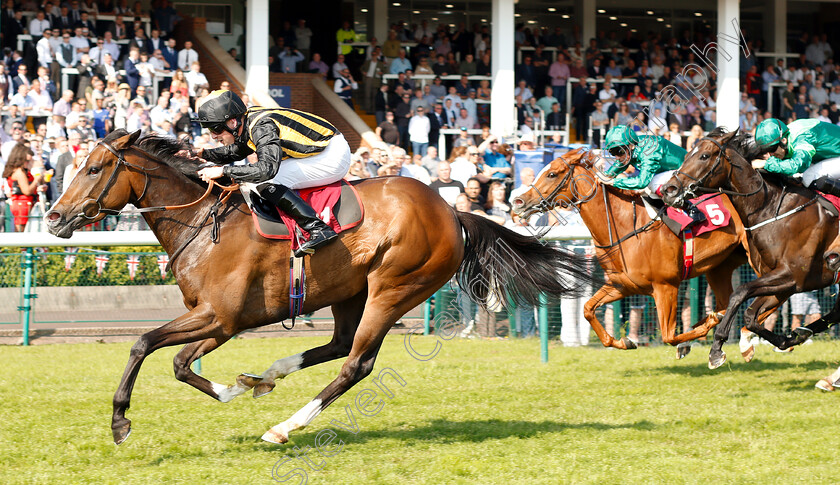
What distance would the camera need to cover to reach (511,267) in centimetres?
651

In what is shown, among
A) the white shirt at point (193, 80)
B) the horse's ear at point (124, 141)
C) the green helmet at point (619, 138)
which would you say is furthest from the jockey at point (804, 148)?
the white shirt at point (193, 80)

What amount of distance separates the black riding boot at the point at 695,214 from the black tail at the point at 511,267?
6.77 ft

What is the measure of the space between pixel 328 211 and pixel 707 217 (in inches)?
155

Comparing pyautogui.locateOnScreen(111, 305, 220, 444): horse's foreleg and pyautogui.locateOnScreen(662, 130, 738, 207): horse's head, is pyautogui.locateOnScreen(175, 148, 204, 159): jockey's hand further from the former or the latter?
pyautogui.locateOnScreen(662, 130, 738, 207): horse's head

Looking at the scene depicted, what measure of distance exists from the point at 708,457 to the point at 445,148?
12.2 meters

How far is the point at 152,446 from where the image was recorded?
5824mm

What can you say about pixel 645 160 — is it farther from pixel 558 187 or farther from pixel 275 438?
pixel 275 438

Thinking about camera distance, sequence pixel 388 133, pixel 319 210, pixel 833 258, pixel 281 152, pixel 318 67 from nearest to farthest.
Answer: pixel 281 152 → pixel 319 210 → pixel 833 258 → pixel 388 133 → pixel 318 67

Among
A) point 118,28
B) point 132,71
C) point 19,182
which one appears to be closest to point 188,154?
point 19,182

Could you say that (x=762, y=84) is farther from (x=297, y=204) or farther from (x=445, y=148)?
(x=297, y=204)

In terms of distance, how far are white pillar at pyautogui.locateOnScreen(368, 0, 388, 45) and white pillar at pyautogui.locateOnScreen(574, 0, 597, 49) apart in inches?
190

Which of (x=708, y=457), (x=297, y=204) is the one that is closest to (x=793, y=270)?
(x=708, y=457)

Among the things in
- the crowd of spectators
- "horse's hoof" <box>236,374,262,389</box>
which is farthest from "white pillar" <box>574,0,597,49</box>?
"horse's hoof" <box>236,374,262,389</box>

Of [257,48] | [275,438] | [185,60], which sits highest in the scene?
[257,48]
